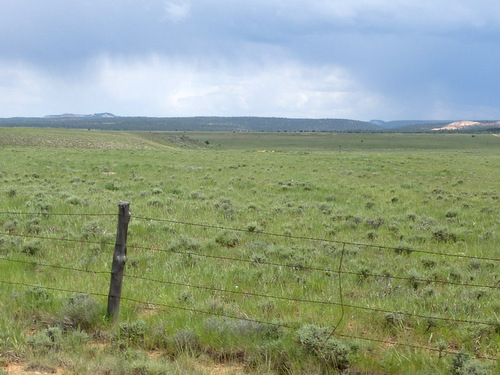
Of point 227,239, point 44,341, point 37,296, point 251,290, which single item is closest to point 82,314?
point 44,341

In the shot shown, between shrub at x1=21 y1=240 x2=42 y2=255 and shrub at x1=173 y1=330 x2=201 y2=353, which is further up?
shrub at x1=21 y1=240 x2=42 y2=255

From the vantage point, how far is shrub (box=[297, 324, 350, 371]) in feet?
16.9

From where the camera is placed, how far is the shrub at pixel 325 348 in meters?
5.14

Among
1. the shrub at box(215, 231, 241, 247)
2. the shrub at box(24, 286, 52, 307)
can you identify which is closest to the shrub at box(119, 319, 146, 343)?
the shrub at box(24, 286, 52, 307)

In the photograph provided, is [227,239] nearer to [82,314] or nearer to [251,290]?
[251,290]

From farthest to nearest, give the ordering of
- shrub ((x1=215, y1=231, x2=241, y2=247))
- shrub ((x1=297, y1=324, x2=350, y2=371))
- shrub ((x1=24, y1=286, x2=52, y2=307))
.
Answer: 1. shrub ((x1=215, y1=231, x2=241, y2=247))
2. shrub ((x1=24, y1=286, x2=52, y2=307))
3. shrub ((x1=297, y1=324, x2=350, y2=371))

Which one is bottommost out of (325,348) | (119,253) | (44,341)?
(44,341)

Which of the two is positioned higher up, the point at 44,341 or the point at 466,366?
the point at 466,366

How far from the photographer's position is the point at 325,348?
17.0 ft

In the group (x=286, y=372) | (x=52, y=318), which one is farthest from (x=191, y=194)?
(x=286, y=372)

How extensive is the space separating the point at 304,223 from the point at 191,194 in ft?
20.7

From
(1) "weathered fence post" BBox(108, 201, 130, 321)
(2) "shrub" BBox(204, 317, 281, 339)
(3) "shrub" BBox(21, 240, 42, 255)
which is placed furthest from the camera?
(3) "shrub" BBox(21, 240, 42, 255)

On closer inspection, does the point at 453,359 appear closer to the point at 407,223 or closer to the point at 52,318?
the point at 52,318

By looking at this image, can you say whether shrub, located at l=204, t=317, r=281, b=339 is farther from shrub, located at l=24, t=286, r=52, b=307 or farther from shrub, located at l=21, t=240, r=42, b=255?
shrub, located at l=21, t=240, r=42, b=255
